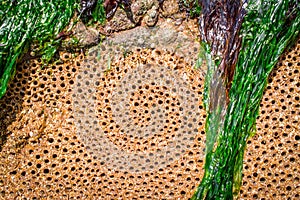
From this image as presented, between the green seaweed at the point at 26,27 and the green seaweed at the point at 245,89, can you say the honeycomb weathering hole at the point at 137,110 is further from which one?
the green seaweed at the point at 26,27

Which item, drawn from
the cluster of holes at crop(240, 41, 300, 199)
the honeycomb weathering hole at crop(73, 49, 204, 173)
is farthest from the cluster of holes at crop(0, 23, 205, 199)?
the cluster of holes at crop(240, 41, 300, 199)

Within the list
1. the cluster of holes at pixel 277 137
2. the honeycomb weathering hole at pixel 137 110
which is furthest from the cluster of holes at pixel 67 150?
the cluster of holes at pixel 277 137

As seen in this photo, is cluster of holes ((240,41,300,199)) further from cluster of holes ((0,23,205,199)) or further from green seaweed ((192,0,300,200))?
cluster of holes ((0,23,205,199))

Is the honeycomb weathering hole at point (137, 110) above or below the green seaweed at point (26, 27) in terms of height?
below

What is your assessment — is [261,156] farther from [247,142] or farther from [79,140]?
[79,140]

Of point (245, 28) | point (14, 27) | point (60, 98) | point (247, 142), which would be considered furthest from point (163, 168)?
point (14, 27)

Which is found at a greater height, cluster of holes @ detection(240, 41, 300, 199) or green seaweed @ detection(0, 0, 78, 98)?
green seaweed @ detection(0, 0, 78, 98)
